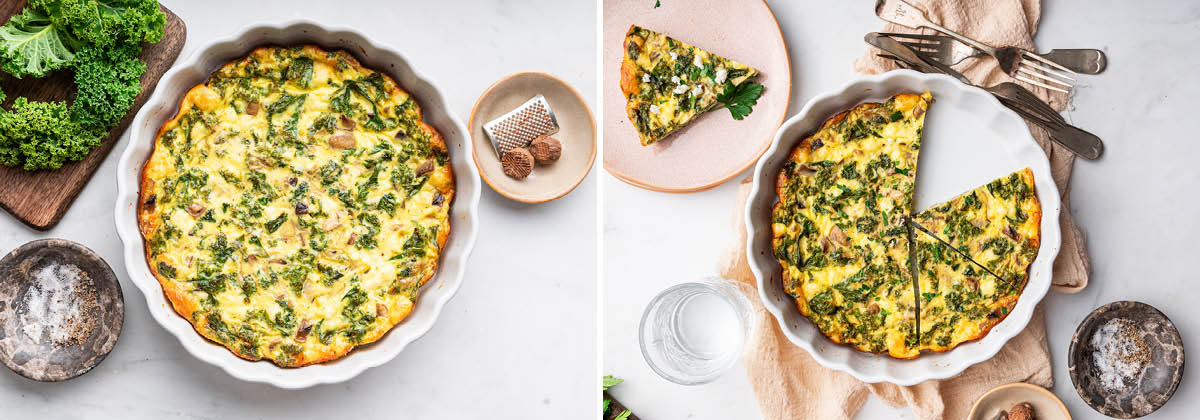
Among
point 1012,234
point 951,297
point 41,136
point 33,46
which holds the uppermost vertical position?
point 33,46

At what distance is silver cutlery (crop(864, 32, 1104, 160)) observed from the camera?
3.49m

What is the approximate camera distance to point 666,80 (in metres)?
3.80

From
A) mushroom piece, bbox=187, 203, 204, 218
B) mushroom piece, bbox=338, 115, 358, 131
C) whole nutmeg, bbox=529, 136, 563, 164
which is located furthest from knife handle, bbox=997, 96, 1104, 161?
mushroom piece, bbox=187, 203, 204, 218

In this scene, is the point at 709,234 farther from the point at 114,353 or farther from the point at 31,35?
the point at 31,35

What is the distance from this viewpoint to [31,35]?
9.97 ft

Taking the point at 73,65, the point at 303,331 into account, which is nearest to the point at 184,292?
the point at 303,331

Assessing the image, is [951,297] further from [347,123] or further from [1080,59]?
[347,123]

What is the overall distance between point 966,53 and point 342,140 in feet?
8.36

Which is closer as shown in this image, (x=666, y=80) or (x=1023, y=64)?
(x=1023, y=64)

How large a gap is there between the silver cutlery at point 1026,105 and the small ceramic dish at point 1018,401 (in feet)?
3.28

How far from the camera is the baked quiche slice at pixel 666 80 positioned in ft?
12.3

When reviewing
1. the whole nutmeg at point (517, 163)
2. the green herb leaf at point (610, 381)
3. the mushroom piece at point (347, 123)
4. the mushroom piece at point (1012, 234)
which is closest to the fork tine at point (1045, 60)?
the mushroom piece at point (1012, 234)

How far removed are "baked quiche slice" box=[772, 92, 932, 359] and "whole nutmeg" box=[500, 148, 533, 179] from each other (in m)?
1.04

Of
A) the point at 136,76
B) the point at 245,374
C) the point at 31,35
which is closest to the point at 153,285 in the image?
the point at 245,374
